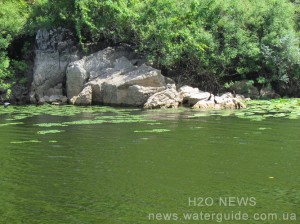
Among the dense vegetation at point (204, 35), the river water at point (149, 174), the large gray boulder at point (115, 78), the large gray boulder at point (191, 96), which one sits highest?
the dense vegetation at point (204, 35)

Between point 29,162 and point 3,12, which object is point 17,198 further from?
point 3,12

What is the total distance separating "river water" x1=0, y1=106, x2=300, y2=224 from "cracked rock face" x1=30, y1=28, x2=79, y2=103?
42.8 feet

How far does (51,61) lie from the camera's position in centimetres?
2794

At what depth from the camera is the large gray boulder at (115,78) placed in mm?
24125

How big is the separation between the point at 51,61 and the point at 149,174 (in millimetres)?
21104

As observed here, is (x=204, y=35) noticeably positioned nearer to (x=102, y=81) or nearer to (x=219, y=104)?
(x=219, y=104)

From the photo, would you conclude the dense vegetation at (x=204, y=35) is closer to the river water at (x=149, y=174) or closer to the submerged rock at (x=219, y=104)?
the submerged rock at (x=219, y=104)

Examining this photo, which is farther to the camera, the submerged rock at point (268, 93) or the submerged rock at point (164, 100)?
the submerged rock at point (268, 93)

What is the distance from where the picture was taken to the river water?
5.99 m

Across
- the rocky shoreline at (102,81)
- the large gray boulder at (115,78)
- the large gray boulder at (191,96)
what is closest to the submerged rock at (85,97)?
the rocky shoreline at (102,81)

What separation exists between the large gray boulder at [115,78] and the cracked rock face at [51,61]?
1205mm

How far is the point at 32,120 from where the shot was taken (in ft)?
56.1

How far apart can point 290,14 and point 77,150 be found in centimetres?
2157

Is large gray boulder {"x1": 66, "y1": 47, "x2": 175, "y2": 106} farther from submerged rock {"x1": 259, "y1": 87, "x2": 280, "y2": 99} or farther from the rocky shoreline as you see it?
submerged rock {"x1": 259, "y1": 87, "x2": 280, "y2": 99}
